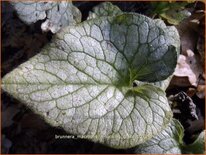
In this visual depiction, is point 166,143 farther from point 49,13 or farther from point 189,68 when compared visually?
point 49,13

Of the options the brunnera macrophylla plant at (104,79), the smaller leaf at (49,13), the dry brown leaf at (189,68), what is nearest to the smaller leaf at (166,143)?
the brunnera macrophylla plant at (104,79)

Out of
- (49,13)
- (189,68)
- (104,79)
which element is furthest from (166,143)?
(49,13)

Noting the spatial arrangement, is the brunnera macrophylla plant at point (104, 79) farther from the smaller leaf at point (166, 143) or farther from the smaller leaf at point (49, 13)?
the smaller leaf at point (49, 13)

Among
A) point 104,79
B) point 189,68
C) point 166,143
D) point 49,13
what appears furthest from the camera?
point 189,68

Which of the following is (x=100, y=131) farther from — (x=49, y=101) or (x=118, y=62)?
(x=118, y=62)

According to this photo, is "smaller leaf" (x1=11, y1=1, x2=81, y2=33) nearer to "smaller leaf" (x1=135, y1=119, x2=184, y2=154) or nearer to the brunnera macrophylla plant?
the brunnera macrophylla plant

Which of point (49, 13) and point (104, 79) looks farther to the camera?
point (49, 13)

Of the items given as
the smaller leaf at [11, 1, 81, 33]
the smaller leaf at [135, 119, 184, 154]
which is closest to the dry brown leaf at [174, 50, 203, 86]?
the smaller leaf at [135, 119, 184, 154]

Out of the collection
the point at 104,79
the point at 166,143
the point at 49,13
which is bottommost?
the point at 166,143
